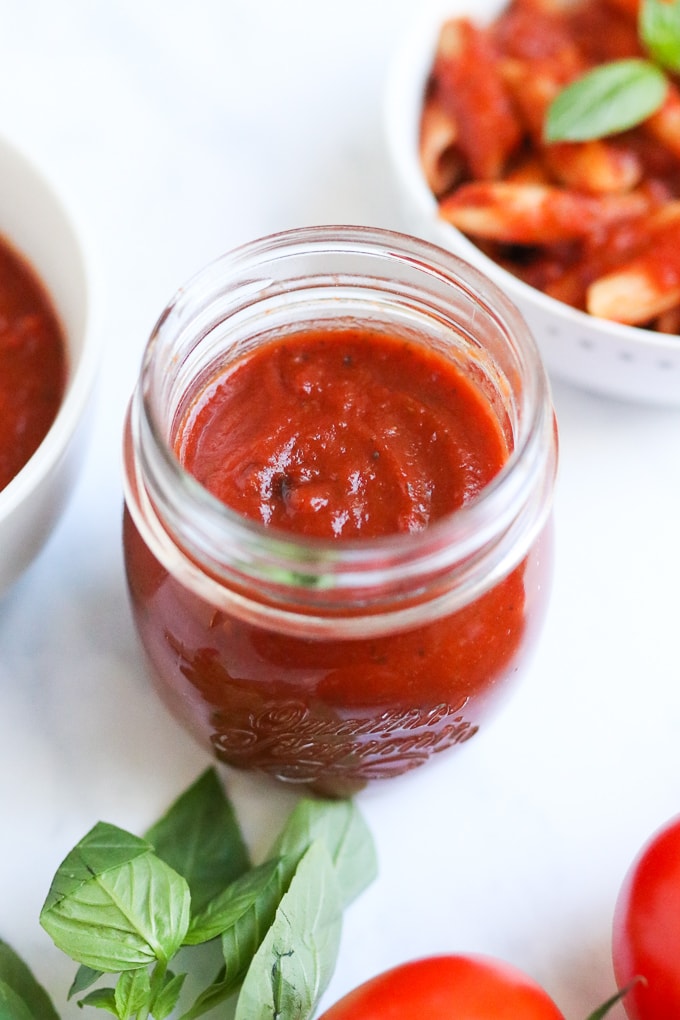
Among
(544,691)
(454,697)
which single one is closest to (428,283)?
(454,697)

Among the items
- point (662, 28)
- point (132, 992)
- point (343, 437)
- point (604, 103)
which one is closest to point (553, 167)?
point (604, 103)

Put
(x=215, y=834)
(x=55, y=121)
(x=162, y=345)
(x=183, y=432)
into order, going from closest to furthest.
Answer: (x=162, y=345) < (x=183, y=432) < (x=215, y=834) < (x=55, y=121)

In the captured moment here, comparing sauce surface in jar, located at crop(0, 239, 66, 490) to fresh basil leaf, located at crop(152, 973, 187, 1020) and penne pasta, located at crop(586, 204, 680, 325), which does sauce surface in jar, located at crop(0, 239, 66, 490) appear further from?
penne pasta, located at crop(586, 204, 680, 325)

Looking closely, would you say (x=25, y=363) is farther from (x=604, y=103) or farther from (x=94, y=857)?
(x=604, y=103)

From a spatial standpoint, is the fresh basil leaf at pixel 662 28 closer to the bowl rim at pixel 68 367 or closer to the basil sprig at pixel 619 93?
the basil sprig at pixel 619 93

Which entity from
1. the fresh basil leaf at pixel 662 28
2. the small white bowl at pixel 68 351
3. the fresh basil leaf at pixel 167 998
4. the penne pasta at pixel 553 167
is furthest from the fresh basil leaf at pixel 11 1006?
A: the fresh basil leaf at pixel 662 28

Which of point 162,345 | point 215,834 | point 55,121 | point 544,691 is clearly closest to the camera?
point 162,345

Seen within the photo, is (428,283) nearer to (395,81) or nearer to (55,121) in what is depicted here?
(395,81)
